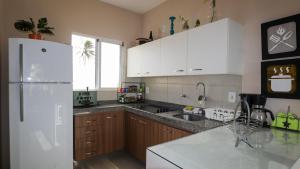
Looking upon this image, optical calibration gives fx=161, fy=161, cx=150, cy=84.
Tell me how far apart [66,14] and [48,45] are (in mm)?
967

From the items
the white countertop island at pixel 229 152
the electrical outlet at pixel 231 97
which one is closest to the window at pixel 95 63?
the electrical outlet at pixel 231 97

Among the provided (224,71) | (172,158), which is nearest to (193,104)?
(224,71)

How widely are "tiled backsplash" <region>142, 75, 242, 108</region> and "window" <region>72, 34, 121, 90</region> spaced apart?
71cm

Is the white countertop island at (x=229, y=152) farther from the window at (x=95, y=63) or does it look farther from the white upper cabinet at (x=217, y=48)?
the window at (x=95, y=63)

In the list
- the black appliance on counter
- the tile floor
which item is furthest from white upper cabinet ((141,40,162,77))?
the tile floor

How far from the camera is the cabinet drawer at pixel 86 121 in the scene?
2.30 metres

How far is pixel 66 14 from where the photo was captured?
2545 millimetres

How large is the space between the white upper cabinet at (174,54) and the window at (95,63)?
119cm

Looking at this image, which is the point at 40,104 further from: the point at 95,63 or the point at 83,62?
the point at 95,63

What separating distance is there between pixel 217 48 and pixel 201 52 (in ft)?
0.64

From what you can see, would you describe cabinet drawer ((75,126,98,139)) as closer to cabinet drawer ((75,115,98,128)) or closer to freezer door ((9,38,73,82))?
cabinet drawer ((75,115,98,128))

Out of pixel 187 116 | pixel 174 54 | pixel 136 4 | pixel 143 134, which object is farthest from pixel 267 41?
pixel 136 4

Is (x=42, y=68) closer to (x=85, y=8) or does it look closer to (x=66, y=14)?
(x=66, y=14)

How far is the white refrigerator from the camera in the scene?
1.71m
